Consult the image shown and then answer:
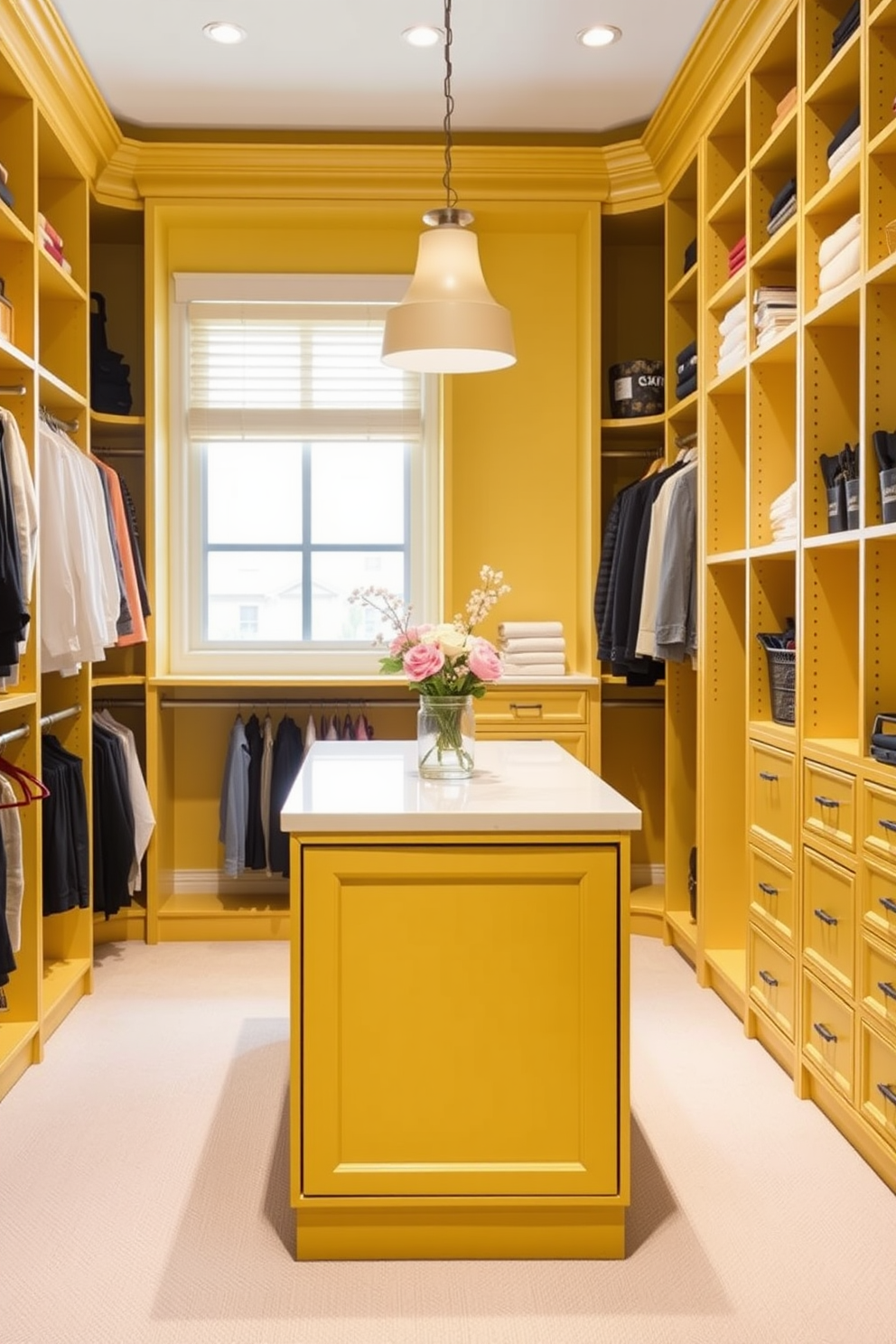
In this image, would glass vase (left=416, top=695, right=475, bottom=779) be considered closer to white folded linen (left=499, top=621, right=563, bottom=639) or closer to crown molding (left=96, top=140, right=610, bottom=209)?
white folded linen (left=499, top=621, right=563, bottom=639)

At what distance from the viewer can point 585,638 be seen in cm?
495

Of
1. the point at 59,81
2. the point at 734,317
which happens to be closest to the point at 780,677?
the point at 734,317

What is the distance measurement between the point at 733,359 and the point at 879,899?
187 cm

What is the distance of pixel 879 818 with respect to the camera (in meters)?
2.67

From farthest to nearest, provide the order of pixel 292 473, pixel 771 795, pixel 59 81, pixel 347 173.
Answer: pixel 292 473
pixel 347 173
pixel 59 81
pixel 771 795

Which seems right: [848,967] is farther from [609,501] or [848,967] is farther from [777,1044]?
[609,501]

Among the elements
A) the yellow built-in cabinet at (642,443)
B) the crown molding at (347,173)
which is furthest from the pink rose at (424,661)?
the crown molding at (347,173)

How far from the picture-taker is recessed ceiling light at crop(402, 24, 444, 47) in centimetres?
384

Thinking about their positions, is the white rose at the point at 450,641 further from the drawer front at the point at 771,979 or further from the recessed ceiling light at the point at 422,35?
the recessed ceiling light at the point at 422,35

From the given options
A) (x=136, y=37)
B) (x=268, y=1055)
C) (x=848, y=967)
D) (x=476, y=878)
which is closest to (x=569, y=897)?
(x=476, y=878)

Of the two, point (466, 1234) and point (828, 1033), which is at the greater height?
point (828, 1033)

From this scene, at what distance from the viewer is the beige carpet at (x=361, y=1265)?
213cm

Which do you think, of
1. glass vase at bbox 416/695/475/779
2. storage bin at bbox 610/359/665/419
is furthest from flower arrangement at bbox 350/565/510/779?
storage bin at bbox 610/359/665/419

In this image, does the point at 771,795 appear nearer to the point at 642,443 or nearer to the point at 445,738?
the point at 445,738
